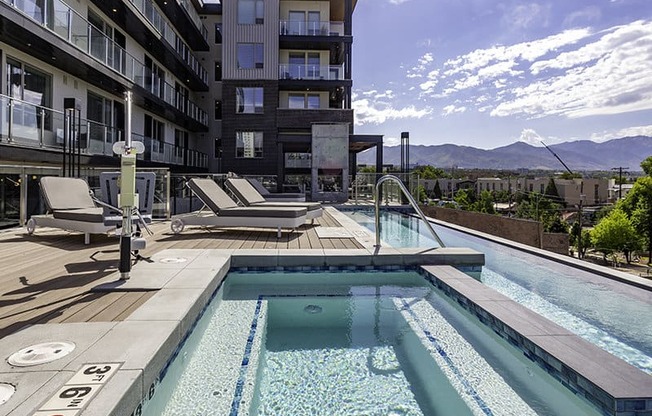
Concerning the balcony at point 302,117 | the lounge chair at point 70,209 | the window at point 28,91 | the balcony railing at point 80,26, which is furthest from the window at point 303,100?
the lounge chair at point 70,209

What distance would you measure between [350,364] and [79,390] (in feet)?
5.71

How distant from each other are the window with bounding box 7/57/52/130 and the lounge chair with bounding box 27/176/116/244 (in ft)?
9.43

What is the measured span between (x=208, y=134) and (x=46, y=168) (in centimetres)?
1727

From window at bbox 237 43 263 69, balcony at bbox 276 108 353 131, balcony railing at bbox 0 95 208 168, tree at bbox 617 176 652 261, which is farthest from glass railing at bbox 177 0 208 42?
tree at bbox 617 176 652 261

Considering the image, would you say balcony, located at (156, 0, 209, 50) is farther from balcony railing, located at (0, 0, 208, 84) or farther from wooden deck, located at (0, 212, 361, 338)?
wooden deck, located at (0, 212, 361, 338)

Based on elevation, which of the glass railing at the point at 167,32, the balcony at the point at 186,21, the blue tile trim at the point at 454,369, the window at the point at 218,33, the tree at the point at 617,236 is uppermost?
the window at the point at 218,33

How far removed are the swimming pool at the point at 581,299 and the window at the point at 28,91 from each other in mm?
9712

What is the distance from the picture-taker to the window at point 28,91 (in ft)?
28.4

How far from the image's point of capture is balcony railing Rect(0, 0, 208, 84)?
9.41 metres

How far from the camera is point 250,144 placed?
22.9 m

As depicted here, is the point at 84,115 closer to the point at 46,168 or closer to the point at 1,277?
the point at 46,168

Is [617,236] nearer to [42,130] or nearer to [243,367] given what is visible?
[243,367]

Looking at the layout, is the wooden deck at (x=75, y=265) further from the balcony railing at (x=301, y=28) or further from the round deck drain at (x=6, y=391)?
the balcony railing at (x=301, y=28)

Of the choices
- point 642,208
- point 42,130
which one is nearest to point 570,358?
point 42,130
